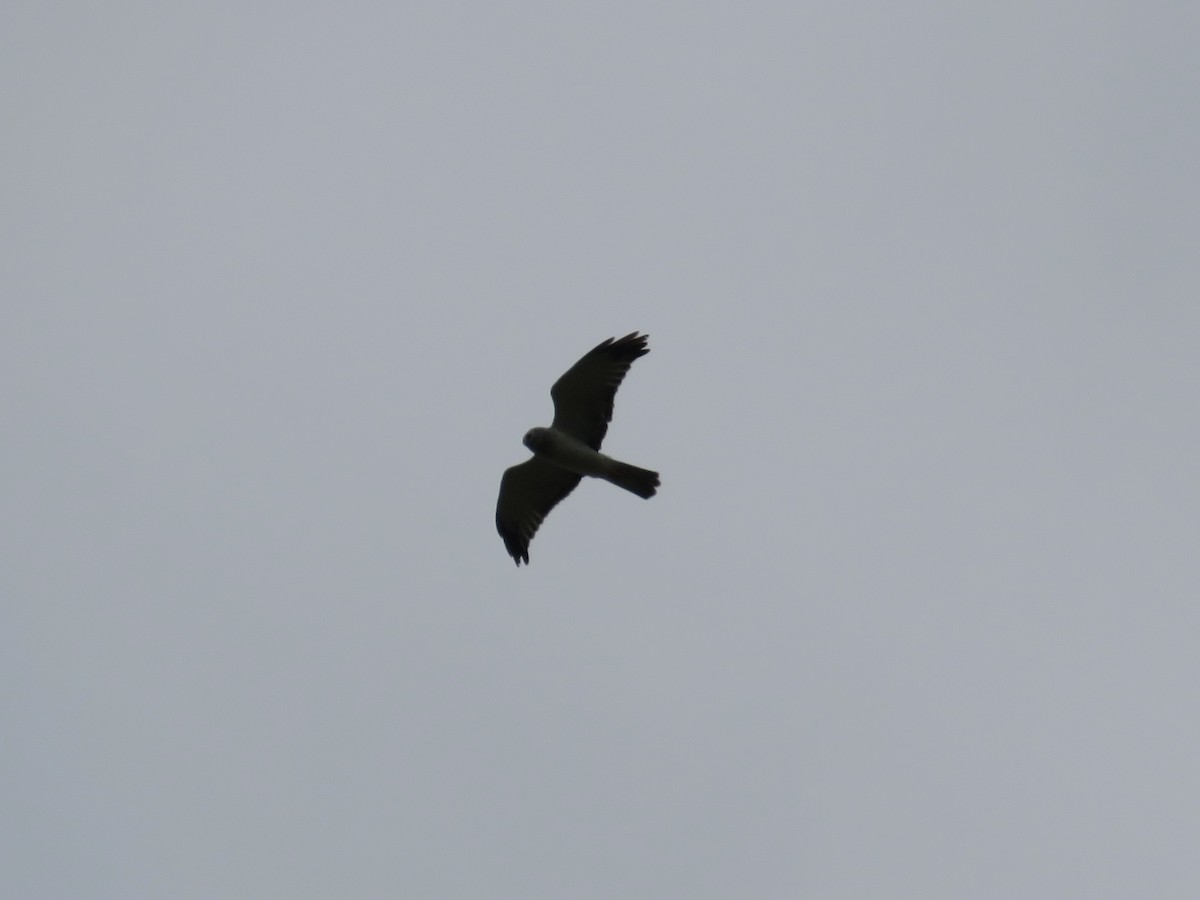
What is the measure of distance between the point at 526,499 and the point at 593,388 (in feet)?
6.43

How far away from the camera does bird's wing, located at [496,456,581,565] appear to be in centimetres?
1886

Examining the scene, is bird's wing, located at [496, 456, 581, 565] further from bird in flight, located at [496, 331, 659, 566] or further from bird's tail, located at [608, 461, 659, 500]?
bird's tail, located at [608, 461, 659, 500]

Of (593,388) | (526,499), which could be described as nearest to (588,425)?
(593,388)

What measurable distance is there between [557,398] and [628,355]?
1.01 meters

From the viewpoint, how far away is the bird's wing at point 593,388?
58.3ft

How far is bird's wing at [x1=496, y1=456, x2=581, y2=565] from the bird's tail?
1067 mm

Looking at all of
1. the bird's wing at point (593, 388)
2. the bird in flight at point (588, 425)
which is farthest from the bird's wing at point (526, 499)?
the bird's wing at point (593, 388)

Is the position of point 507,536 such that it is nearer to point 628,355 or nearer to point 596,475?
point 596,475

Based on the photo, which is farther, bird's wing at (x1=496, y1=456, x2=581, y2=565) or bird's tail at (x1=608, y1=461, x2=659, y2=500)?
bird's wing at (x1=496, y1=456, x2=581, y2=565)

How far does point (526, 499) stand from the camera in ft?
62.7

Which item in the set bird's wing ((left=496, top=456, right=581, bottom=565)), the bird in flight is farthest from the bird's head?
bird's wing ((left=496, top=456, right=581, bottom=565))

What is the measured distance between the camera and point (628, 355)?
1781 centimetres

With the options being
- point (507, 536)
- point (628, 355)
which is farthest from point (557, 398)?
point (507, 536)

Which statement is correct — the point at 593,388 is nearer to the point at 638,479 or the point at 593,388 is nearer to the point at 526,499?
the point at 638,479
